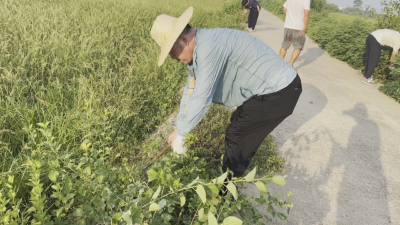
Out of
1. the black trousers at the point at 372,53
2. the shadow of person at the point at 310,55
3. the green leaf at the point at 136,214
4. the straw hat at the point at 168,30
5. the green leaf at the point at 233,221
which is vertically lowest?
the shadow of person at the point at 310,55

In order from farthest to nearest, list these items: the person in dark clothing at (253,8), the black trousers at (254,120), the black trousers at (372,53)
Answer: the person in dark clothing at (253,8), the black trousers at (372,53), the black trousers at (254,120)

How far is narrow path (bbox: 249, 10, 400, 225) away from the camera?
8.16 ft

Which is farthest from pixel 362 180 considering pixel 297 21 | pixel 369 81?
pixel 369 81

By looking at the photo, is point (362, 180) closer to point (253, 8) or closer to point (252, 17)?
point (253, 8)

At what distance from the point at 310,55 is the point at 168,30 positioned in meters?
7.67

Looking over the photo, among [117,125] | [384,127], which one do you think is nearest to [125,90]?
[117,125]

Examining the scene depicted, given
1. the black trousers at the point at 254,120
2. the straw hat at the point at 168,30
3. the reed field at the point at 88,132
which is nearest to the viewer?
the reed field at the point at 88,132

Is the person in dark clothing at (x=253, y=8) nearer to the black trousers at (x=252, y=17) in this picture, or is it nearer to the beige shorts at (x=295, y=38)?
the black trousers at (x=252, y=17)

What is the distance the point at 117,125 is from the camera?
9.93 ft

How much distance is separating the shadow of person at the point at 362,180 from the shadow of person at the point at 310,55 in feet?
11.1

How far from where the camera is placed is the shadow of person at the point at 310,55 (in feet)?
23.8

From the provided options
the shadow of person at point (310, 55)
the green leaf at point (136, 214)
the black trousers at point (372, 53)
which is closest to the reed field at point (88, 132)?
the green leaf at point (136, 214)

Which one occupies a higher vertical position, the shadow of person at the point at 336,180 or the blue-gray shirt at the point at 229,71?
the blue-gray shirt at the point at 229,71

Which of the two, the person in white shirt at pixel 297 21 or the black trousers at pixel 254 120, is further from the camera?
the person in white shirt at pixel 297 21
